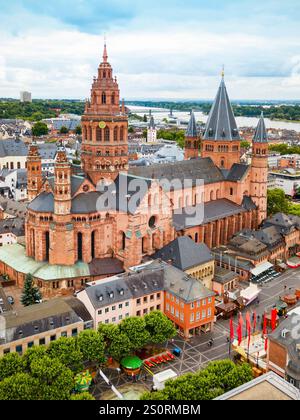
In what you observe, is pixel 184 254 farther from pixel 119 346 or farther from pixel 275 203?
pixel 275 203

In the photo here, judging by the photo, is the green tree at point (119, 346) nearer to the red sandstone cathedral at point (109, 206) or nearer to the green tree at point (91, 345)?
the green tree at point (91, 345)

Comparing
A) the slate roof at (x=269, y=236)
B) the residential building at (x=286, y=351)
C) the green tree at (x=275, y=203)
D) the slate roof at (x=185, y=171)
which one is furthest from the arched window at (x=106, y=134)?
the green tree at (x=275, y=203)

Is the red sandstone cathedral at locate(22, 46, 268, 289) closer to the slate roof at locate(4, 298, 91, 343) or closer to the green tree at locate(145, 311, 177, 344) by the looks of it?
the slate roof at locate(4, 298, 91, 343)

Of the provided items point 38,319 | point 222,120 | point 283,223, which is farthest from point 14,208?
point 283,223

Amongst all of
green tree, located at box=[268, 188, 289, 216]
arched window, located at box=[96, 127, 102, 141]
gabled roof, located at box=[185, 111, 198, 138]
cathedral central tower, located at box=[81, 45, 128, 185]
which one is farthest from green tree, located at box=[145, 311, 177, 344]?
green tree, located at box=[268, 188, 289, 216]
